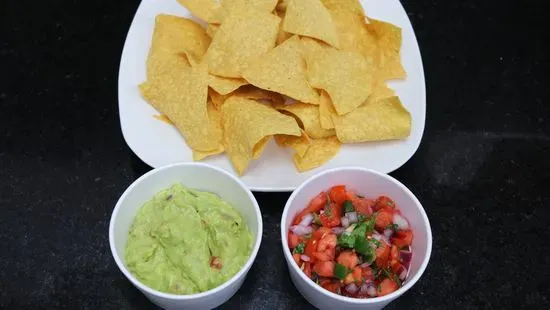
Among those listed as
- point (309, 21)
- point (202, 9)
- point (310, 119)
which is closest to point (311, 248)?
point (310, 119)

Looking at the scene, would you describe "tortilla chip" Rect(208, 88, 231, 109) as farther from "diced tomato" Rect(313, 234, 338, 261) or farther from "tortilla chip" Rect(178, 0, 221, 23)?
"diced tomato" Rect(313, 234, 338, 261)

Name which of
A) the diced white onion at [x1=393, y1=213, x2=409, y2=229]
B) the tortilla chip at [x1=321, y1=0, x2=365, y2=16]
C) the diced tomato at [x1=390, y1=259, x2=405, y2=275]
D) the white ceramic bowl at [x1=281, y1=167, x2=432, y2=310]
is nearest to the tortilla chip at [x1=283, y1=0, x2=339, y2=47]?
the tortilla chip at [x1=321, y1=0, x2=365, y2=16]

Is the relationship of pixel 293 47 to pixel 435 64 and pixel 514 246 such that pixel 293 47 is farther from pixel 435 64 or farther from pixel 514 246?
pixel 514 246

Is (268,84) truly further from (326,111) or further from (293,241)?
(293,241)

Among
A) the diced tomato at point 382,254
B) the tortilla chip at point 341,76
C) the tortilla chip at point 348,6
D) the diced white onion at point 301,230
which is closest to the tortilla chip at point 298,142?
the tortilla chip at point 341,76

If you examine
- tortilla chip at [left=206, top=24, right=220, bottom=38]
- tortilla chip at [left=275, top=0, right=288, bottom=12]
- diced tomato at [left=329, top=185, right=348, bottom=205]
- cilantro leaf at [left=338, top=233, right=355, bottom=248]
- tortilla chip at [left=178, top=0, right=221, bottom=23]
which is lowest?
diced tomato at [left=329, top=185, right=348, bottom=205]

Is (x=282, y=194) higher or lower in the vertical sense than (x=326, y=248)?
lower

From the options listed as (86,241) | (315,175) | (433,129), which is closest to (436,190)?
(433,129)
